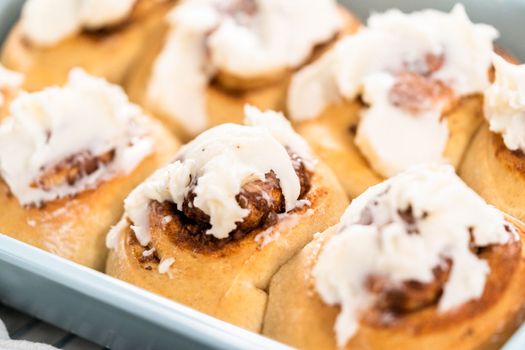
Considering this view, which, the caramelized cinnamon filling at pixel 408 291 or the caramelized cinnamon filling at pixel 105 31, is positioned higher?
the caramelized cinnamon filling at pixel 408 291

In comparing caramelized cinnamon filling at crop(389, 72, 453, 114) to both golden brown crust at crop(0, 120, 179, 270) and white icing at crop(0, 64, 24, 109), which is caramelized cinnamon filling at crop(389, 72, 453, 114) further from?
white icing at crop(0, 64, 24, 109)

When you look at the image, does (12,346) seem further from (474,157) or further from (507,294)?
(474,157)

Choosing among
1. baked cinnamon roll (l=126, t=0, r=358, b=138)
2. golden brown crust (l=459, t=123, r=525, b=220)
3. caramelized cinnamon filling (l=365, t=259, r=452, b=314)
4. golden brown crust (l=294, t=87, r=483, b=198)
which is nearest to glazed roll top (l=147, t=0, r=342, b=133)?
baked cinnamon roll (l=126, t=0, r=358, b=138)

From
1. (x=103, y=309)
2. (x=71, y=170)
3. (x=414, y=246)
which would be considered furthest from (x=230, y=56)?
(x=414, y=246)

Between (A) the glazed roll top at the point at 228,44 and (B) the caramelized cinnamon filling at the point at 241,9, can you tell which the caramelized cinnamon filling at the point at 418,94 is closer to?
(A) the glazed roll top at the point at 228,44

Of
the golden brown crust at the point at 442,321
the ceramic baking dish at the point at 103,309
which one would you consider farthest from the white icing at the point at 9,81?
the golden brown crust at the point at 442,321

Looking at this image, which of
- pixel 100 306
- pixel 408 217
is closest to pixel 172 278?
pixel 100 306
